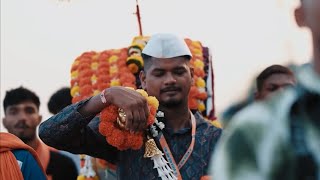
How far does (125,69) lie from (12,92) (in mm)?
1529

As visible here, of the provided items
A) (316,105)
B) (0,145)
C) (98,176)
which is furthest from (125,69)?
(316,105)

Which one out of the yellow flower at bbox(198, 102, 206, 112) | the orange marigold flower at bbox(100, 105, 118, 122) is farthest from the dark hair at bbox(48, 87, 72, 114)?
the orange marigold flower at bbox(100, 105, 118, 122)

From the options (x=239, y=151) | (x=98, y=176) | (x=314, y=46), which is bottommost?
(x=98, y=176)

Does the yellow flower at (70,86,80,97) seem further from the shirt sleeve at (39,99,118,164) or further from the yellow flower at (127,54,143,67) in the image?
the shirt sleeve at (39,99,118,164)

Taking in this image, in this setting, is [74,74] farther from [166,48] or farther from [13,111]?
[166,48]

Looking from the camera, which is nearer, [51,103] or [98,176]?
[98,176]

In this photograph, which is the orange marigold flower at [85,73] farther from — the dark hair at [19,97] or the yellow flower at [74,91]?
the dark hair at [19,97]

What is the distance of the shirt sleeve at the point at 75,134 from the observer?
3395mm

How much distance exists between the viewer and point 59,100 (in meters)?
6.61

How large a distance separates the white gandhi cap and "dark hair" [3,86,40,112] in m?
2.40

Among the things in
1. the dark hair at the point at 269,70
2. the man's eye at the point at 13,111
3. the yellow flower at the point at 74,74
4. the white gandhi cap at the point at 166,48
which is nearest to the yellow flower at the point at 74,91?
the yellow flower at the point at 74,74

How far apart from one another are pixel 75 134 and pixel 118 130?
1.07 ft

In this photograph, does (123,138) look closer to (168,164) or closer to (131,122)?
(131,122)

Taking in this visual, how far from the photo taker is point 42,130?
352 cm
